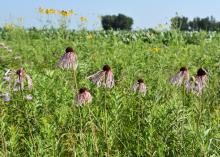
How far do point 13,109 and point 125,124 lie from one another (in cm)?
105

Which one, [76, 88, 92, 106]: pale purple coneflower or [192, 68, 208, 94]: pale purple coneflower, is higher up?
[192, 68, 208, 94]: pale purple coneflower

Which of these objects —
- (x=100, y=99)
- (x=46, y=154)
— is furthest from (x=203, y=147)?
(x=100, y=99)

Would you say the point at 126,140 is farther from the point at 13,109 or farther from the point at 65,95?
the point at 13,109

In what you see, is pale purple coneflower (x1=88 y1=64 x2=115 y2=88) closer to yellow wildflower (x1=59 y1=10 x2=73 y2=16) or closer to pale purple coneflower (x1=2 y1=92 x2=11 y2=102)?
pale purple coneflower (x1=2 y1=92 x2=11 y2=102)

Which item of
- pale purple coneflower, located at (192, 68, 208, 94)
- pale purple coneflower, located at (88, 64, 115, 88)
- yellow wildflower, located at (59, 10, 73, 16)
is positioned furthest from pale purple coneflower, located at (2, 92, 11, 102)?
yellow wildflower, located at (59, 10, 73, 16)

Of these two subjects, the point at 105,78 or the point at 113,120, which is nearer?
the point at 105,78

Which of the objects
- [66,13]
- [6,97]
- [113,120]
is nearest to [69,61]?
[113,120]

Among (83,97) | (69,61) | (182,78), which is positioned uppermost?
(69,61)

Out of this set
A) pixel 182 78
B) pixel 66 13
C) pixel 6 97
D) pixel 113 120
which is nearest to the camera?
pixel 182 78

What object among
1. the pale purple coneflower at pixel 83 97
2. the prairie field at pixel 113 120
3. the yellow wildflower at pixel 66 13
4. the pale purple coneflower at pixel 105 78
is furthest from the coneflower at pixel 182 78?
the yellow wildflower at pixel 66 13

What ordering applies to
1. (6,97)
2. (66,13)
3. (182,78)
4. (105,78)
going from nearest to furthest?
(105,78) → (182,78) → (6,97) → (66,13)

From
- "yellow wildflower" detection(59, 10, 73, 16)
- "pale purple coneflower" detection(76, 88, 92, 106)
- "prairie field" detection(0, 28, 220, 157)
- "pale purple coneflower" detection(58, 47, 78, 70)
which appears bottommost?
"prairie field" detection(0, 28, 220, 157)

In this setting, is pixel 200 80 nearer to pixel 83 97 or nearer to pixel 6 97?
pixel 83 97

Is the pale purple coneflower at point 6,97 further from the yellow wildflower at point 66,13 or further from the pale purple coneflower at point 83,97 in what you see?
the yellow wildflower at point 66,13
